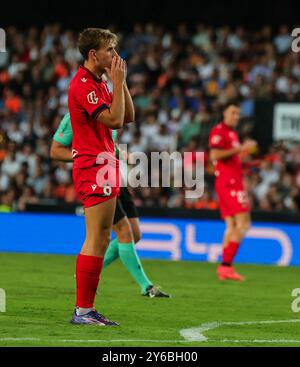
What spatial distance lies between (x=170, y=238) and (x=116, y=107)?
9264 millimetres

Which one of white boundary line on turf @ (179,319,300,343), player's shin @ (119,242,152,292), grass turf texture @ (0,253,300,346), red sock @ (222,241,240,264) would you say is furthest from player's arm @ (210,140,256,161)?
white boundary line on turf @ (179,319,300,343)

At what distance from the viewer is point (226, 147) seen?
13.8 meters

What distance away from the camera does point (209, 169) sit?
19125 mm

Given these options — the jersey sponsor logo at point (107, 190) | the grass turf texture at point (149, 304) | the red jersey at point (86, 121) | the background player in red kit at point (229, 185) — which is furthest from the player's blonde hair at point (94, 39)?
the background player in red kit at point (229, 185)

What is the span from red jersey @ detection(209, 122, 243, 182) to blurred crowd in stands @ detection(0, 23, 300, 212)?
3904 mm

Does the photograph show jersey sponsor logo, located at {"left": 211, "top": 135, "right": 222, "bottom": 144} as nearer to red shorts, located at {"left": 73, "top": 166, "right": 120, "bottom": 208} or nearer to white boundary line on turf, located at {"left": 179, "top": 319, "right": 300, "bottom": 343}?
white boundary line on turf, located at {"left": 179, "top": 319, "right": 300, "bottom": 343}

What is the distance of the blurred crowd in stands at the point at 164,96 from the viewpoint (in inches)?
746

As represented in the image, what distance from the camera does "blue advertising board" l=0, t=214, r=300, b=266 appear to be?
16.4 metres

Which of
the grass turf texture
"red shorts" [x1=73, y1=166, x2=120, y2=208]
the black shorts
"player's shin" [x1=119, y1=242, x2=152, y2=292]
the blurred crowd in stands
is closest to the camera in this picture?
the grass turf texture
